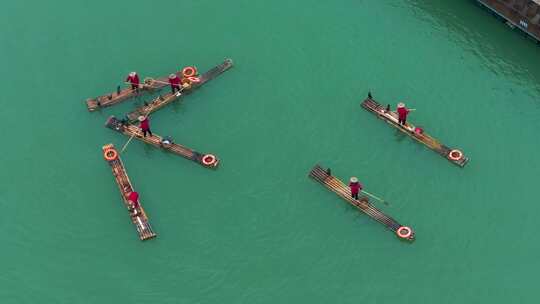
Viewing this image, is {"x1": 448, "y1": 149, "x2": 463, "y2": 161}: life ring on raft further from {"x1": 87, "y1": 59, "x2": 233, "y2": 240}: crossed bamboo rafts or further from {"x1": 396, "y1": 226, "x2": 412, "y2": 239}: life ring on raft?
{"x1": 87, "y1": 59, "x2": 233, "y2": 240}: crossed bamboo rafts

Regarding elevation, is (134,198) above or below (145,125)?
A: below

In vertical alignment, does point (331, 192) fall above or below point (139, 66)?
below

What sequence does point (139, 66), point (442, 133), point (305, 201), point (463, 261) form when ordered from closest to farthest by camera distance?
point (463, 261), point (305, 201), point (442, 133), point (139, 66)

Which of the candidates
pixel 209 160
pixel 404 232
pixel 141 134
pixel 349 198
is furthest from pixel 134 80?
pixel 404 232

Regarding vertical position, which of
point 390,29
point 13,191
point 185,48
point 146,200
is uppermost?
point 390,29

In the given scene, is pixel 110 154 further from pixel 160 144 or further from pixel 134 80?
pixel 134 80

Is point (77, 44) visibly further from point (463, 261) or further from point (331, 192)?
point (463, 261)

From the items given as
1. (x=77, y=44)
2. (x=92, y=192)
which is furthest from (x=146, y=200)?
(x=77, y=44)

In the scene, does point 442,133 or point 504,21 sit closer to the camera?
point 442,133
